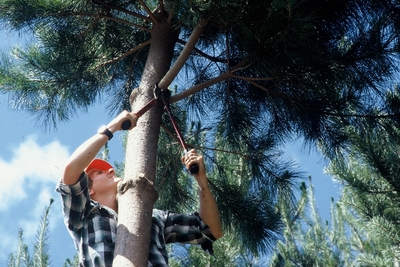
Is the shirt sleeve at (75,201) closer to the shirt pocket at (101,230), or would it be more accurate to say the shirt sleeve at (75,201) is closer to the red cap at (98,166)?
the shirt pocket at (101,230)

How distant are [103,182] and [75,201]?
0.32 meters

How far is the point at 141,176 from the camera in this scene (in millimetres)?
2482

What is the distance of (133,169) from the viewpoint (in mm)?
2574

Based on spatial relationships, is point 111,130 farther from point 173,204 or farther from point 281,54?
point 173,204

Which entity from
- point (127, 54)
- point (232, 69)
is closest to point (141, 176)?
point (232, 69)

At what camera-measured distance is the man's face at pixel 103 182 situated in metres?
2.75

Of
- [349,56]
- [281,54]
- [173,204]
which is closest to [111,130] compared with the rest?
[281,54]

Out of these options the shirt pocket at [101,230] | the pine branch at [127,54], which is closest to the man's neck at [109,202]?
the shirt pocket at [101,230]

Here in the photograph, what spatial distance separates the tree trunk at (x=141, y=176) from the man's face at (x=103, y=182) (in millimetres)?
175

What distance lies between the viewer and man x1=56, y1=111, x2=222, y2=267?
241cm

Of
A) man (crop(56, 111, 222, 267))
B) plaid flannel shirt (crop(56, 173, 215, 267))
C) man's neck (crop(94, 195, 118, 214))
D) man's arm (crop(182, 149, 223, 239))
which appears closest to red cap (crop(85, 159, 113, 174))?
man (crop(56, 111, 222, 267))

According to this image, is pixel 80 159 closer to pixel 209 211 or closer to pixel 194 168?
pixel 194 168

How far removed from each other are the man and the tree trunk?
0.11 m

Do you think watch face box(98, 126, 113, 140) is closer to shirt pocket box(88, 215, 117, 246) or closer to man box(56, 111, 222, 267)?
man box(56, 111, 222, 267)
